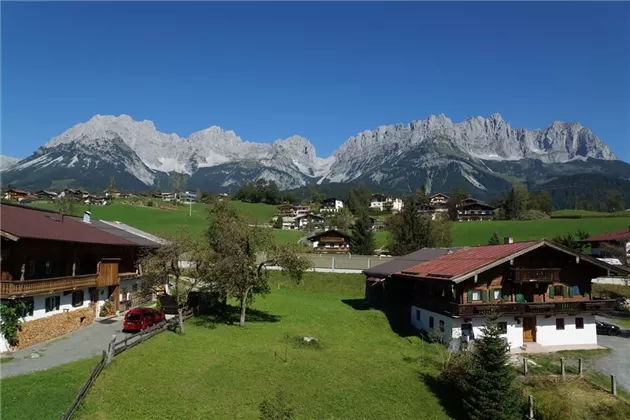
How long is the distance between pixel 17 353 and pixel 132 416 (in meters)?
11.9

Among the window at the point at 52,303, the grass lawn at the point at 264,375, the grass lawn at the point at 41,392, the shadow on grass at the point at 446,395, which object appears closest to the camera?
the grass lawn at the point at 41,392

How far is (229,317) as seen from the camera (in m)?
37.0

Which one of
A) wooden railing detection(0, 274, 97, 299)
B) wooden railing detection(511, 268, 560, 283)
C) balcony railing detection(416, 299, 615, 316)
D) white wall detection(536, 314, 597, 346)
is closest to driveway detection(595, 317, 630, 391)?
white wall detection(536, 314, 597, 346)

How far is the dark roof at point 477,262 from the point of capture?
31.7m

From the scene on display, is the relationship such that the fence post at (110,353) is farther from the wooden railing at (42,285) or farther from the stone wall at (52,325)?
the wooden railing at (42,285)

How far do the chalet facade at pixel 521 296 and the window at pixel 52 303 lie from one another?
27.4m

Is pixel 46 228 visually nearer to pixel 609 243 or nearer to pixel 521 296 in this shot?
pixel 521 296

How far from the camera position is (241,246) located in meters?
33.8

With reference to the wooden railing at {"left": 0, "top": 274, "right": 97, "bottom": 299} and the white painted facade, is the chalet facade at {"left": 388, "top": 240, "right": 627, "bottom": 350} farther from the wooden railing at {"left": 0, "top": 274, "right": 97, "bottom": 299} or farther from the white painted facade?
the wooden railing at {"left": 0, "top": 274, "right": 97, "bottom": 299}

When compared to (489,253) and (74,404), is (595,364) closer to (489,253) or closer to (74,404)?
(489,253)

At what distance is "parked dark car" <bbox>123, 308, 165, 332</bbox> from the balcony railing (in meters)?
21.4

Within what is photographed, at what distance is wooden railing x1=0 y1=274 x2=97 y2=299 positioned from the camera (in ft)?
84.4

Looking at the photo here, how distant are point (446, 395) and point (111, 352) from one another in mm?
17792

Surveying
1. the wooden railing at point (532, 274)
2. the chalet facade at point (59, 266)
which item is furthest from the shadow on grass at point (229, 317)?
the wooden railing at point (532, 274)
